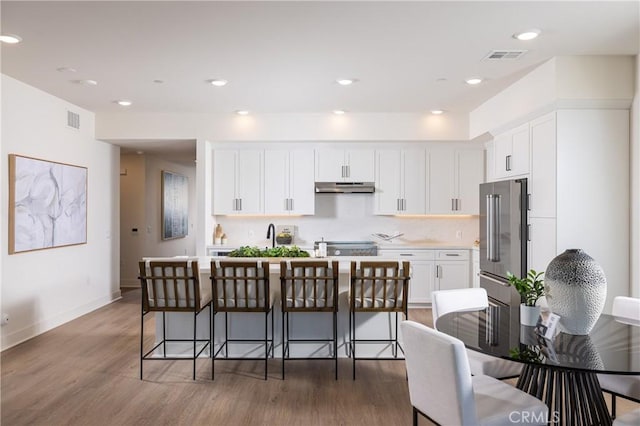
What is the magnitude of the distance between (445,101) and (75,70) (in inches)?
162

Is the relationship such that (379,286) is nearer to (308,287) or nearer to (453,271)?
(308,287)

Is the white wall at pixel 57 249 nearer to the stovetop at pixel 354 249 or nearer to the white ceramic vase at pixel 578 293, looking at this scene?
the stovetop at pixel 354 249

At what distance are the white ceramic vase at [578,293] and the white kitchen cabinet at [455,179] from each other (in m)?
4.49

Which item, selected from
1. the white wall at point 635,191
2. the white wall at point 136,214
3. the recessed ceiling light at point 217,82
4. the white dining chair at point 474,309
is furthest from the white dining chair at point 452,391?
the white wall at point 136,214

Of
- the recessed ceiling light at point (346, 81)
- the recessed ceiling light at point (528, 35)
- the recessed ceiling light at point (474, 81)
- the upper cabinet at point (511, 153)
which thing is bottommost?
the upper cabinet at point (511, 153)

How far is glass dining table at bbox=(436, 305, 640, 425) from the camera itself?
192 centimetres

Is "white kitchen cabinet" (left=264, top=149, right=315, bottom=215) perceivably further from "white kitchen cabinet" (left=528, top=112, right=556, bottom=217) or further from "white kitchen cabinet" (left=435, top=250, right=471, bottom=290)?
"white kitchen cabinet" (left=528, top=112, right=556, bottom=217)

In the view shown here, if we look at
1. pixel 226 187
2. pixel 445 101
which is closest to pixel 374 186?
pixel 445 101

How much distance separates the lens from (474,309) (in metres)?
3.00

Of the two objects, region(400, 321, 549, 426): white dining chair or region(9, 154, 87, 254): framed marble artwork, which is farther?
region(9, 154, 87, 254): framed marble artwork

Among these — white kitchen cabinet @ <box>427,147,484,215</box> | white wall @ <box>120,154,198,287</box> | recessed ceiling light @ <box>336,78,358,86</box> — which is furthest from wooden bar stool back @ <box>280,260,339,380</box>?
white wall @ <box>120,154,198,287</box>

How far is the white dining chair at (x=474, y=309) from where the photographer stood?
2.73 meters

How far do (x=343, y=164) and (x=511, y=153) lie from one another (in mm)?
2478

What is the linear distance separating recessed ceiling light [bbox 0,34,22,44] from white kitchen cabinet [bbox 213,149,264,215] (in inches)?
131
